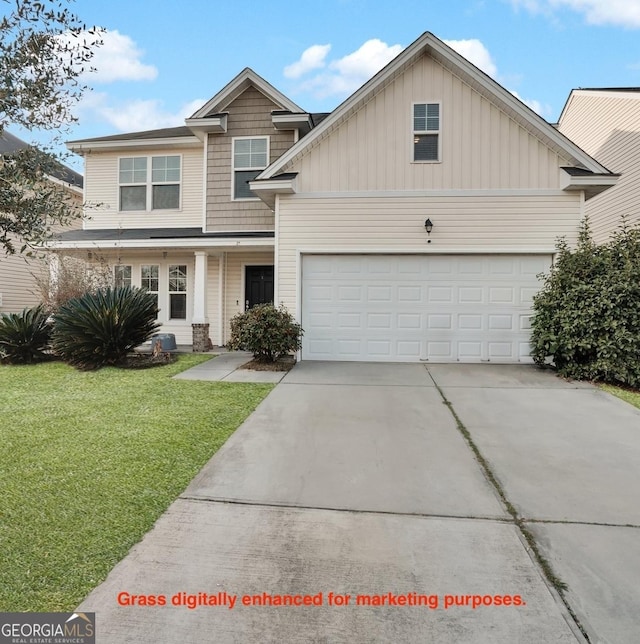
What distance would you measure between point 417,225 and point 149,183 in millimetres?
7981

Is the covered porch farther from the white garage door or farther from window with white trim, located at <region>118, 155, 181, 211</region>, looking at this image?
the white garage door

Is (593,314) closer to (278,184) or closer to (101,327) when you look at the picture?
(278,184)

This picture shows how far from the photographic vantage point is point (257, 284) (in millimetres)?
12094

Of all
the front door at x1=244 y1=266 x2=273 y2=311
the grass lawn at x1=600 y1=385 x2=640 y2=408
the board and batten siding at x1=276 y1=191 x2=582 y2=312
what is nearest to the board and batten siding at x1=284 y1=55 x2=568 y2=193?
the board and batten siding at x1=276 y1=191 x2=582 y2=312

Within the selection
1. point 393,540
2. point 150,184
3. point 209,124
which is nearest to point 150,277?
point 150,184

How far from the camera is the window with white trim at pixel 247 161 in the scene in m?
11.4

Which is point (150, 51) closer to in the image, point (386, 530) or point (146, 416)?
point (146, 416)

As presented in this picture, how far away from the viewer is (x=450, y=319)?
9.23 meters

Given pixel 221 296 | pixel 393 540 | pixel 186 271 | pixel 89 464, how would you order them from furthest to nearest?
pixel 186 271, pixel 221 296, pixel 89 464, pixel 393 540

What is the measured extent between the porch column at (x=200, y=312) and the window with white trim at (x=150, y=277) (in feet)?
7.11

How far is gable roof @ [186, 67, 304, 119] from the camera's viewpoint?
1109 cm

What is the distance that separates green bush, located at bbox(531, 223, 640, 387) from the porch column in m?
7.56

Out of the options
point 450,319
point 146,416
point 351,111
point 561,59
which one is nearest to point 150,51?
point 351,111

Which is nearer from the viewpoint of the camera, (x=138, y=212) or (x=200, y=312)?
(x=200, y=312)
